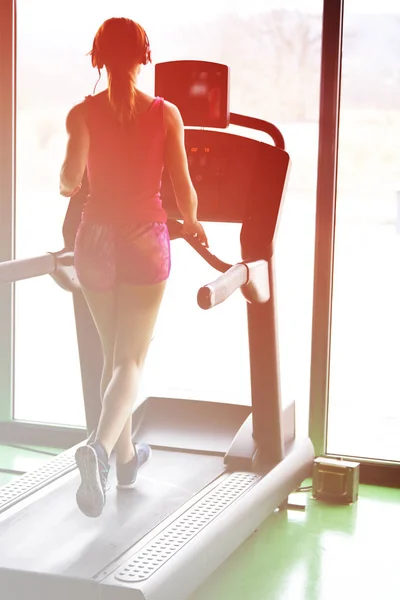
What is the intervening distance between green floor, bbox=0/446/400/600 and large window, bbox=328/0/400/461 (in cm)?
60

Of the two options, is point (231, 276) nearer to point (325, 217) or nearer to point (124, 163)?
point (124, 163)

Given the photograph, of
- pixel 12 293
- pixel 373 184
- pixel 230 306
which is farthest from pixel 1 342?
pixel 373 184

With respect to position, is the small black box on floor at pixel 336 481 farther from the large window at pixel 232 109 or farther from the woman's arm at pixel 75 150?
the woman's arm at pixel 75 150

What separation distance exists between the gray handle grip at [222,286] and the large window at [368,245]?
120 cm

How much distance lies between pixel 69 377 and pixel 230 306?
1.06 meters

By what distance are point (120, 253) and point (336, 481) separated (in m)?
1.56

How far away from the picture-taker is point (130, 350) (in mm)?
3303

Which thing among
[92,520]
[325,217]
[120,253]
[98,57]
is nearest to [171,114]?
[98,57]

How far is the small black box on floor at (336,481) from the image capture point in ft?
13.3

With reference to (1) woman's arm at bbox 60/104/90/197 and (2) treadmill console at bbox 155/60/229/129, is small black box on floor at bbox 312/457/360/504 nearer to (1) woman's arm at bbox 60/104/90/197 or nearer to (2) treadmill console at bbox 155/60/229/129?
(2) treadmill console at bbox 155/60/229/129

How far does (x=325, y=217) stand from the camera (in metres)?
4.32

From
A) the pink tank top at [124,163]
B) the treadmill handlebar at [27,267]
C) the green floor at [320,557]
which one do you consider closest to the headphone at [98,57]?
the pink tank top at [124,163]

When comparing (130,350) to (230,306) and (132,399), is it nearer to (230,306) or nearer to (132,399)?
(132,399)

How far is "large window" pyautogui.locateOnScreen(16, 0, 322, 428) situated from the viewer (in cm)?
453
